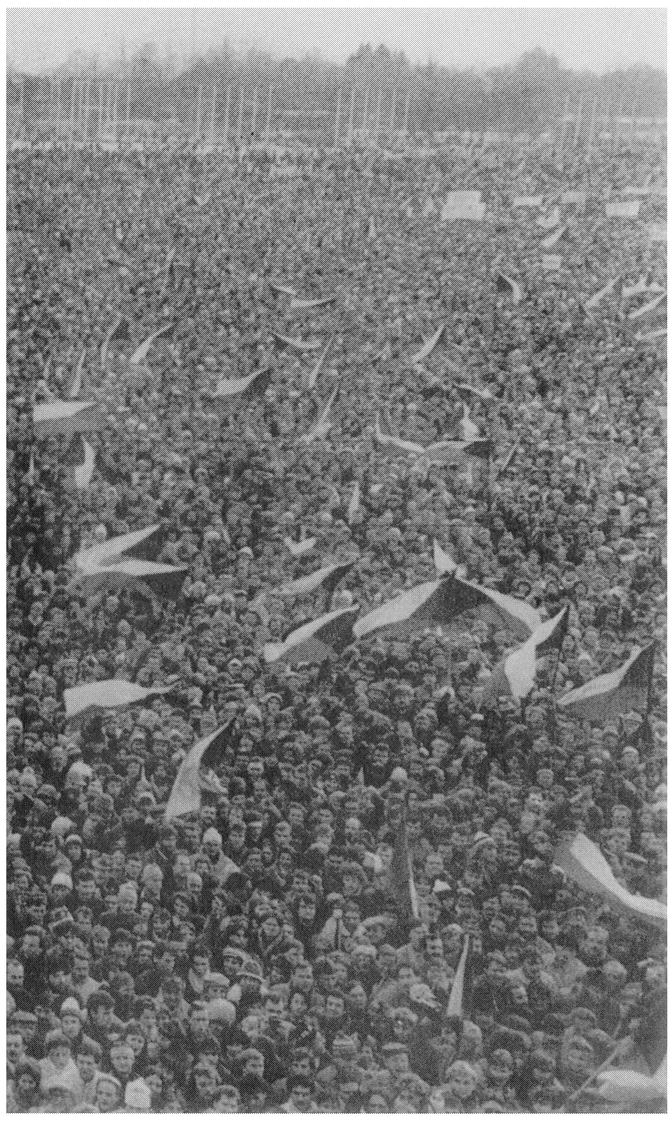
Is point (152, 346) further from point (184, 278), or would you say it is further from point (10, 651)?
point (10, 651)

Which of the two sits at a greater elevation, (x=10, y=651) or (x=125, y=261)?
(x=125, y=261)

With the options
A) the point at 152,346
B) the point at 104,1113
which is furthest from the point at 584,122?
the point at 104,1113

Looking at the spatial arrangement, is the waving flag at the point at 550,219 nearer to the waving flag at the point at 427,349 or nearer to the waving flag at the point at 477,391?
the waving flag at the point at 427,349

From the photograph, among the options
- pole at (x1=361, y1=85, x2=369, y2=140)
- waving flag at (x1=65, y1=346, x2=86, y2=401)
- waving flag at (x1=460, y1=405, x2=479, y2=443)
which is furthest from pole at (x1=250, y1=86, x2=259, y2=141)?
waving flag at (x1=460, y1=405, x2=479, y2=443)

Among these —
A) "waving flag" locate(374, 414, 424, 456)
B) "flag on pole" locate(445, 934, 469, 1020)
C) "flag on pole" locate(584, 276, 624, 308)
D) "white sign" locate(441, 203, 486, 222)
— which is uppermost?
"white sign" locate(441, 203, 486, 222)

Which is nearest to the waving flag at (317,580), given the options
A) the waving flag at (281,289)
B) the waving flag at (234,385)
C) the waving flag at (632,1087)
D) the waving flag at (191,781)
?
the waving flag at (191,781)

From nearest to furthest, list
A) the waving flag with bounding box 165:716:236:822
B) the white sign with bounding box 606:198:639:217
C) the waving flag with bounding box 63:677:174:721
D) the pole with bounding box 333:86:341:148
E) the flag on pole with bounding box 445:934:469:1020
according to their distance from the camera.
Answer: the flag on pole with bounding box 445:934:469:1020, the waving flag with bounding box 165:716:236:822, the waving flag with bounding box 63:677:174:721, the white sign with bounding box 606:198:639:217, the pole with bounding box 333:86:341:148

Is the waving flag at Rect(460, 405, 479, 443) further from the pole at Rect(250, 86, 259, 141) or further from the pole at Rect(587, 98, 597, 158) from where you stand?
the pole at Rect(250, 86, 259, 141)
